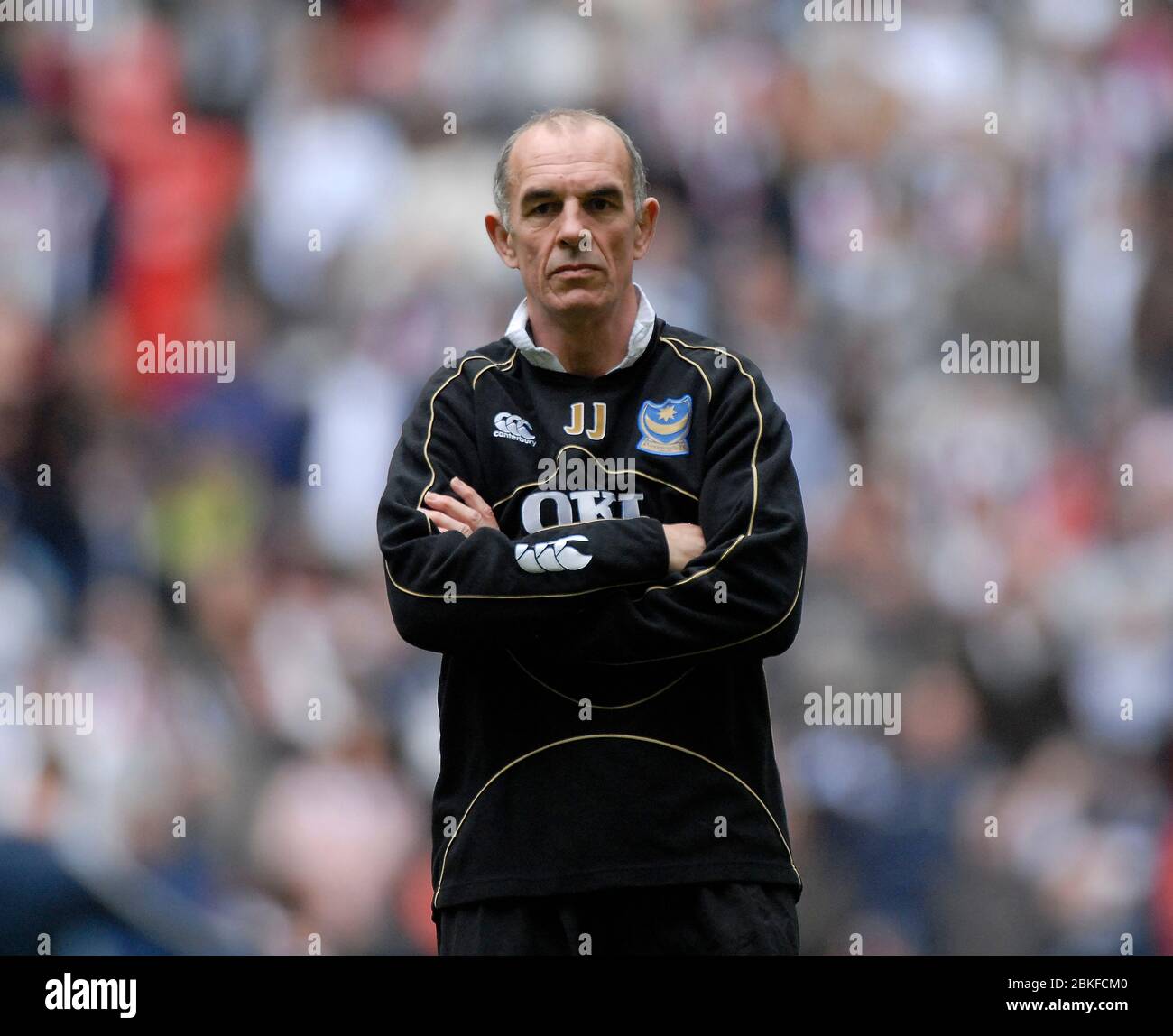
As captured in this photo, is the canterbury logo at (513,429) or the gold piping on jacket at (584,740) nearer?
the gold piping on jacket at (584,740)

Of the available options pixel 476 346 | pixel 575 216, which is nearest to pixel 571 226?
pixel 575 216

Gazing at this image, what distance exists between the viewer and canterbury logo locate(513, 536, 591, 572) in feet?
7.54

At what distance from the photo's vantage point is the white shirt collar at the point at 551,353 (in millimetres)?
2473

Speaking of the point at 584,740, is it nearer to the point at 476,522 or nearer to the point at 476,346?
the point at 476,522

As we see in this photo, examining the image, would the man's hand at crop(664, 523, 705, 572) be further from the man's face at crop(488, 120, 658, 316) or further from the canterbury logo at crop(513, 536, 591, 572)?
the man's face at crop(488, 120, 658, 316)

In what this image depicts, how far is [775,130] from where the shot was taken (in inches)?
180

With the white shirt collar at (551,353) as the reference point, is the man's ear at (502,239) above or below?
above

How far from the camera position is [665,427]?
242 centimetres

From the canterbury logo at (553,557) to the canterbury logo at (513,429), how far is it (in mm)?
191

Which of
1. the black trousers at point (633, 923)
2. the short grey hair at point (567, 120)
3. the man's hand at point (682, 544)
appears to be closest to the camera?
the black trousers at point (633, 923)

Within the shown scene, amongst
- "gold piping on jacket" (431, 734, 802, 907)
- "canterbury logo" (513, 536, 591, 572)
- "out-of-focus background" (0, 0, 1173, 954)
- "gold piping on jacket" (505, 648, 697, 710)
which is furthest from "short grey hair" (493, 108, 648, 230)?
"out-of-focus background" (0, 0, 1173, 954)

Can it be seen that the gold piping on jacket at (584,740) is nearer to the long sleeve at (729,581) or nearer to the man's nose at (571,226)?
the long sleeve at (729,581)

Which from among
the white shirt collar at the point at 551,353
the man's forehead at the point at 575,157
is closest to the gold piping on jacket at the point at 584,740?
the white shirt collar at the point at 551,353

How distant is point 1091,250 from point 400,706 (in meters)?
2.29
